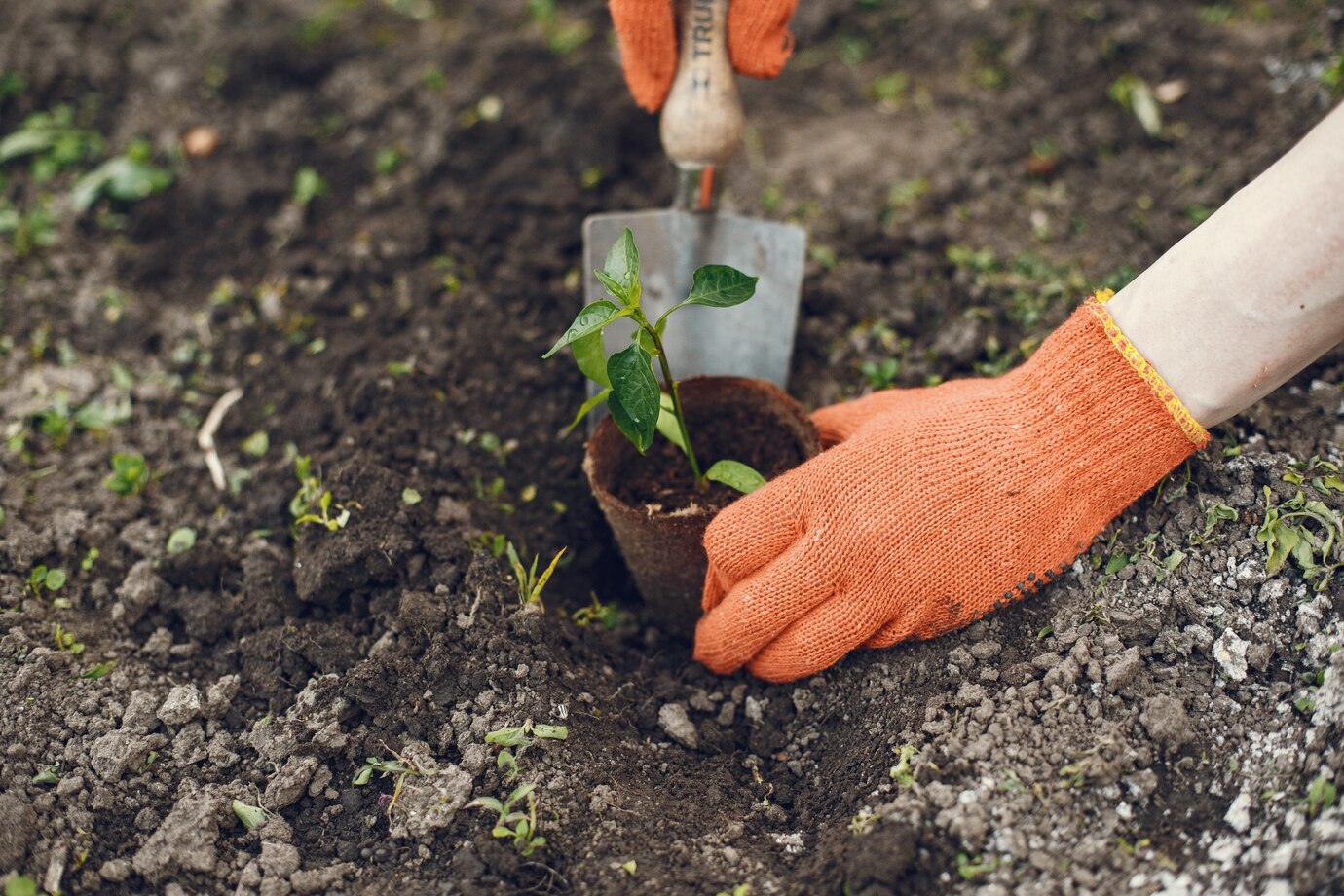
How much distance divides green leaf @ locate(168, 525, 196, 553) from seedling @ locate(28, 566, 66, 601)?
21 cm

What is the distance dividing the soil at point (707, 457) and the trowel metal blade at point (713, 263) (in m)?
0.28

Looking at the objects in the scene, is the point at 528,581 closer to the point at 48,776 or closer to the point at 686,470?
the point at 686,470

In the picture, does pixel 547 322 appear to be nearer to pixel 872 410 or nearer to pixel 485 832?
pixel 872 410

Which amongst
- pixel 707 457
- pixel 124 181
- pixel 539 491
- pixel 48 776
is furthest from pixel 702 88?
pixel 124 181

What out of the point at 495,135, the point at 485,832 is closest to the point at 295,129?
the point at 495,135

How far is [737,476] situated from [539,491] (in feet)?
1.90

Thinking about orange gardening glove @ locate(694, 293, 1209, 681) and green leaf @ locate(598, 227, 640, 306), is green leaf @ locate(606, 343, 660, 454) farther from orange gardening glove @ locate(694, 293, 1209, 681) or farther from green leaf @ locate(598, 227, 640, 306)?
orange gardening glove @ locate(694, 293, 1209, 681)

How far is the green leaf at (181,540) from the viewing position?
2.13 m

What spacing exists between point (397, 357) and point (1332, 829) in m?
2.03

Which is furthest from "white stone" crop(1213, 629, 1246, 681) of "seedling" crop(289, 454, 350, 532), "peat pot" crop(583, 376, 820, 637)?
"seedling" crop(289, 454, 350, 532)

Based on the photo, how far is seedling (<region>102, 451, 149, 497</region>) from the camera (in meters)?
2.23

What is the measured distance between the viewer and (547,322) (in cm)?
250

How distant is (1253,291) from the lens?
1.56 meters

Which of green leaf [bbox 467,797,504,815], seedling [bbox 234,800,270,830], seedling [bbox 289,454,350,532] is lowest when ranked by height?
seedling [bbox 234,800,270,830]
